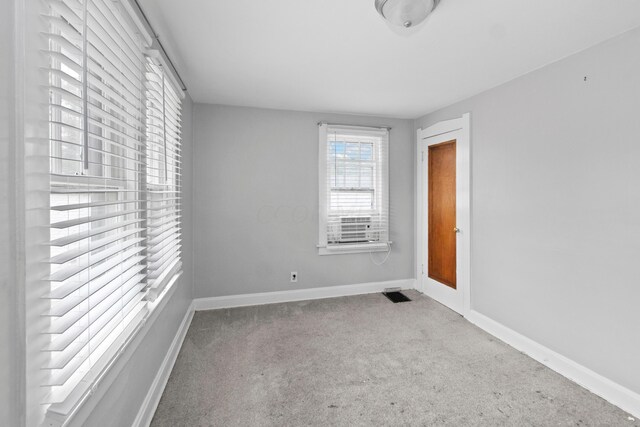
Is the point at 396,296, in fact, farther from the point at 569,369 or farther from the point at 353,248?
the point at 569,369

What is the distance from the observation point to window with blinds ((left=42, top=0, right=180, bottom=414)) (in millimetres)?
970

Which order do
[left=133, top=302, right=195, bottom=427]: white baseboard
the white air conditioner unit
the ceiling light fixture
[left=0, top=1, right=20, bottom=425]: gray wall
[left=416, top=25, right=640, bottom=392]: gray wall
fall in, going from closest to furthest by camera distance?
1. [left=0, top=1, right=20, bottom=425]: gray wall
2. the ceiling light fixture
3. [left=133, top=302, right=195, bottom=427]: white baseboard
4. [left=416, top=25, right=640, bottom=392]: gray wall
5. the white air conditioner unit

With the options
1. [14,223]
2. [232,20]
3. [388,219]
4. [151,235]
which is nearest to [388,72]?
[232,20]

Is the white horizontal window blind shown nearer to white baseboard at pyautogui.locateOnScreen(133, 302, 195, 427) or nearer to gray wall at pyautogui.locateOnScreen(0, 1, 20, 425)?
white baseboard at pyautogui.locateOnScreen(133, 302, 195, 427)

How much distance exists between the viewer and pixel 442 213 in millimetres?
3672

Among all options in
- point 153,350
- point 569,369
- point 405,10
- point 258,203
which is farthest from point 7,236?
point 569,369

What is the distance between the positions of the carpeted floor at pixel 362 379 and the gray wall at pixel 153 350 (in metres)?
0.26

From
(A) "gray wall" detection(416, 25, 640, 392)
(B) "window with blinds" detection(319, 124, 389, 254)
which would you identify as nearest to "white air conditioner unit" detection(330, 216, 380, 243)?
(B) "window with blinds" detection(319, 124, 389, 254)

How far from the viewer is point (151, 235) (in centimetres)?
189

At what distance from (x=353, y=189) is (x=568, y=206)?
225 centimetres

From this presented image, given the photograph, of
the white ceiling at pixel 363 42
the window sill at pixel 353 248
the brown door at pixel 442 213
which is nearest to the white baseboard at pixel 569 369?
the brown door at pixel 442 213

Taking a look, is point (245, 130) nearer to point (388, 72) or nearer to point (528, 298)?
point (388, 72)

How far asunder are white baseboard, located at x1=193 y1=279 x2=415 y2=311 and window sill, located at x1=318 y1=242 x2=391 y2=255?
1.50 ft

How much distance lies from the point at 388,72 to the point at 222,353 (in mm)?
2852
